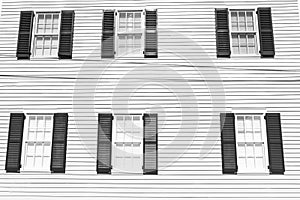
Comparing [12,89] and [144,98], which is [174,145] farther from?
[12,89]

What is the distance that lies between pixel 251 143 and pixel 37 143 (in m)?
6.53

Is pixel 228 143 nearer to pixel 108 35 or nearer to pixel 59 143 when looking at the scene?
pixel 59 143

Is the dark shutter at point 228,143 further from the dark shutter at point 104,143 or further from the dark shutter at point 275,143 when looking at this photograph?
the dark shutter at point 104,143

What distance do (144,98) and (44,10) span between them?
462 cm

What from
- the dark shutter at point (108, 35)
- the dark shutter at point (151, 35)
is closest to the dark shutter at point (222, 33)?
the dark shutter at point (151, 35)

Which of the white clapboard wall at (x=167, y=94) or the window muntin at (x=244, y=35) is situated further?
the window muntin at (x=244, y=35)

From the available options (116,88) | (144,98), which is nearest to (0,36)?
(116,88)

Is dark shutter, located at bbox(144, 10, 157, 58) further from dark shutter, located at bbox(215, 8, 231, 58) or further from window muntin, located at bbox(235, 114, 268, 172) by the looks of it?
window muntin, located at bbox(235, 114, 268, 172)

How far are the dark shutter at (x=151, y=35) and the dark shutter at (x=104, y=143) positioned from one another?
242 cm

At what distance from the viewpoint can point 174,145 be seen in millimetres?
13664

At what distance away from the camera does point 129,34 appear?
14.9 metres

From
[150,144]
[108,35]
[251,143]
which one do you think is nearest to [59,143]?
[150,144]

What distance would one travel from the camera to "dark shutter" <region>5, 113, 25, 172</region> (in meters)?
13.6

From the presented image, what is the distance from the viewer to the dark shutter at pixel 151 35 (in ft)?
47.8
